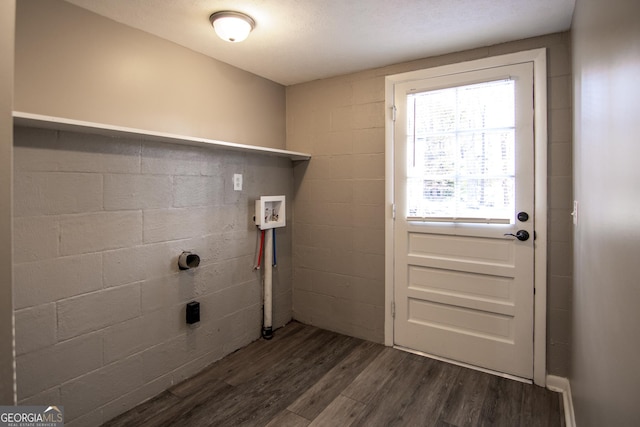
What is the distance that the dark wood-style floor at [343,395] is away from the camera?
1.97 m

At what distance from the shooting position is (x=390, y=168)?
2.78 metres

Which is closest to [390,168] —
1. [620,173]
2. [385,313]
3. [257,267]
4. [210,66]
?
[385,313]

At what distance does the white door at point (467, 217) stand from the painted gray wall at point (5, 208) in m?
2.36

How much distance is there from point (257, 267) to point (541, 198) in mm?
2223

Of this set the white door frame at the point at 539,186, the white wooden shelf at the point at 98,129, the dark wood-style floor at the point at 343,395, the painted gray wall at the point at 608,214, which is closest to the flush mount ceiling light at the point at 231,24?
the white wooden shelf at the point at 98,129

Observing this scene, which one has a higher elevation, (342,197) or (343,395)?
(342,197)

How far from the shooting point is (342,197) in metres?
3.05

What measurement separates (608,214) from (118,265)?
2353 millimetres

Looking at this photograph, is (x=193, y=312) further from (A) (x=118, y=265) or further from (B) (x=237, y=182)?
(B) (x=237, y=182)

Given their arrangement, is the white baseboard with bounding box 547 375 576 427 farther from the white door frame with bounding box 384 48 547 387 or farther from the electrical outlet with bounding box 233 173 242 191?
the electrical outlet with bounding box 233 173 242 191

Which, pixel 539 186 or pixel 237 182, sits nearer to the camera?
pixel 539 186

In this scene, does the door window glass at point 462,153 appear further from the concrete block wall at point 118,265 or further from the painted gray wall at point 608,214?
the concrete block wall at point 118,265

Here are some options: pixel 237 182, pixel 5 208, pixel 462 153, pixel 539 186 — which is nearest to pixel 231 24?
pixel 237 182

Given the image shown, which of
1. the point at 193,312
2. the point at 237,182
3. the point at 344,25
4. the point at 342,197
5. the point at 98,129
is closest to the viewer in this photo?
the point at 98,129
